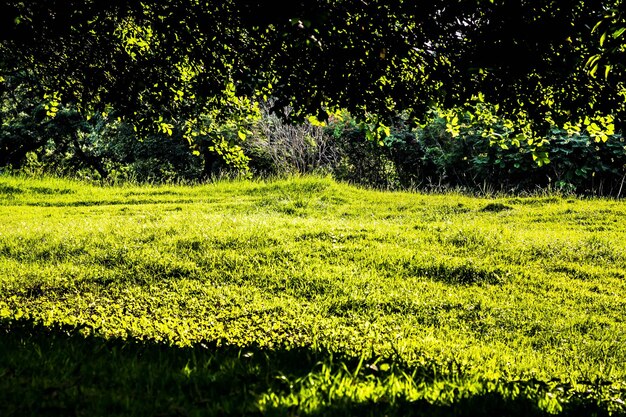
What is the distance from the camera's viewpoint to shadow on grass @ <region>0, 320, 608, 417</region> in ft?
10.4

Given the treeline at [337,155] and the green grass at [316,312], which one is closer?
the green grass at [316,312]

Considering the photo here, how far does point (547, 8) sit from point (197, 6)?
3319mm

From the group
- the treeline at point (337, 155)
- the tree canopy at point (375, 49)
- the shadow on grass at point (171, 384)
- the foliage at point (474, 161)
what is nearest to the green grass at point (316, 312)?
the shadow on grass at point (171, 384)

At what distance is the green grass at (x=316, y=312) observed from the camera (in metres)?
3.53

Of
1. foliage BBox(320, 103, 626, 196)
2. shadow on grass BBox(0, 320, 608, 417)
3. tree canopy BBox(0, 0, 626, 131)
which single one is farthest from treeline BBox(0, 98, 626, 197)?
shadow on grass BBox(0, 320, 608, 417)

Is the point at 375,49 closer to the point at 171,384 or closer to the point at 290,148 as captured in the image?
the point at 171,384

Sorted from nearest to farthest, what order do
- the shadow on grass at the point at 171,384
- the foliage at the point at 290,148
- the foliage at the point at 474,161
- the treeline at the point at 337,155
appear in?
the shadow on grass at the point at 171,384 → the foliage at the point at 474,161 → the treeline at the point at 337,155 → the foliage at the point at 290,148

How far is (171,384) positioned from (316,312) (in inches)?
114

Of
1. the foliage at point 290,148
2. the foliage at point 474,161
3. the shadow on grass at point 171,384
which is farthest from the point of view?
the foliage at point 290,148

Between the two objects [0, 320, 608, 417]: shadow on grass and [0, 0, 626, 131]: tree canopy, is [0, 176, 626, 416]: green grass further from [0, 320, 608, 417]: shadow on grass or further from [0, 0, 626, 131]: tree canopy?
[0, 0, 626, 131]: tree canopy

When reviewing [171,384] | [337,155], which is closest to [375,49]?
[171,384]

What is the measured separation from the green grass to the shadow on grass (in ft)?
0.06

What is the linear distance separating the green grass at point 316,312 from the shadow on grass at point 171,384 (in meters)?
0.02

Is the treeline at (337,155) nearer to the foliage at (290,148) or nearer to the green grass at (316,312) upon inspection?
the foliage at (290,148)
